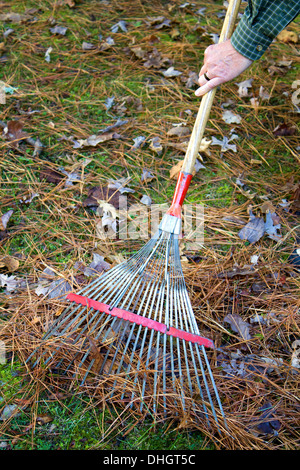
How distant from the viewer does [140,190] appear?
270 cm

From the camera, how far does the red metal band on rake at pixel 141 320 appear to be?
1841 millimetres

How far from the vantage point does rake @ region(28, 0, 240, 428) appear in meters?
1.75

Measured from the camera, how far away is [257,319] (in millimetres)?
2088

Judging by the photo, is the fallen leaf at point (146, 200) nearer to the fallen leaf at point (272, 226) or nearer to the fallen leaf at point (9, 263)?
the fallen leaf at point (272, 226)

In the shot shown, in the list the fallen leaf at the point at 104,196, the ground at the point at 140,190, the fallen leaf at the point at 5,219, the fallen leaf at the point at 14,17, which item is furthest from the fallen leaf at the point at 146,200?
the fallen leaf at the point at 14,17

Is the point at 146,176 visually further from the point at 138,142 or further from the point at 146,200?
the point at 138,142

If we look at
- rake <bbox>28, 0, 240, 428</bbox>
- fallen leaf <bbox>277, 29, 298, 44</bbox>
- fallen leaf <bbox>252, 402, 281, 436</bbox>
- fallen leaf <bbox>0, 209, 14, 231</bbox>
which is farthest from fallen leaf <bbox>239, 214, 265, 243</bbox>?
fallen leaf <bbox>277, 29, 298, 44</bbox>

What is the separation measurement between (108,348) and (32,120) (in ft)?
6.63

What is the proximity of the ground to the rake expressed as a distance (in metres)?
0.09

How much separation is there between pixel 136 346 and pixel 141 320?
17 cm

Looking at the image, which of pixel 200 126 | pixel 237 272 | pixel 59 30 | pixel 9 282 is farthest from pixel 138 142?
pixel 59 30

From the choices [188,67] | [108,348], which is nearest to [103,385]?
[108,348]

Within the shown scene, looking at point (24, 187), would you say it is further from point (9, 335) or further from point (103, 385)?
point (103, 385)

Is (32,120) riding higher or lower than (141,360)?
higher
